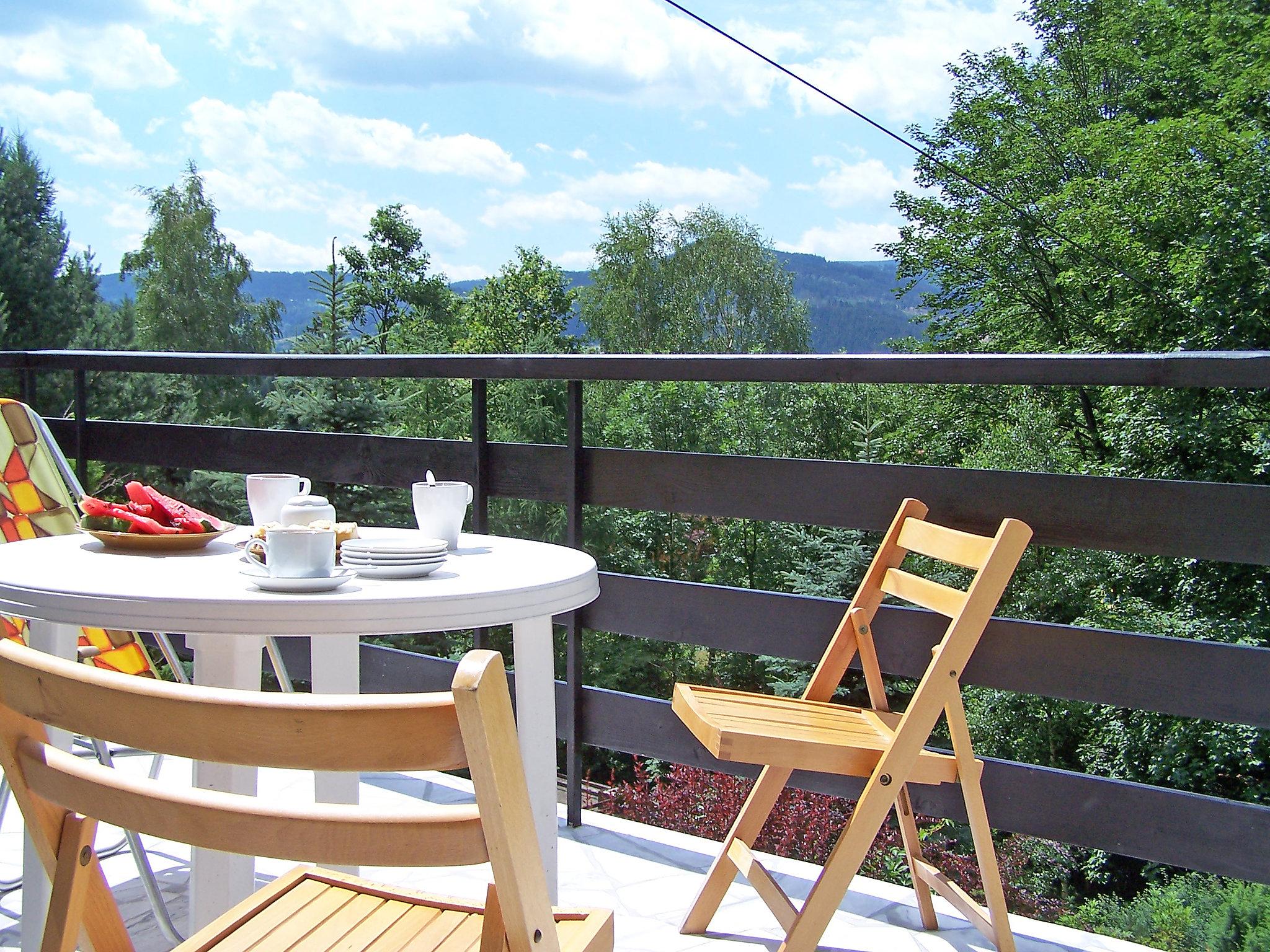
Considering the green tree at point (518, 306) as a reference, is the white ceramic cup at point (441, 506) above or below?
below

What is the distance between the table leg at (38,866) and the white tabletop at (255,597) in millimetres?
89

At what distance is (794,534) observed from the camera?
19.7 m

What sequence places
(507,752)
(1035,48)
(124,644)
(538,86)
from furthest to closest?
(538,86)
(1035,48)
(124,644)
(507,752)

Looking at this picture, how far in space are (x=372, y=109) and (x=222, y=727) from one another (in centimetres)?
6569

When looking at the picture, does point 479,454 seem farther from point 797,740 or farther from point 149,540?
point 797,740

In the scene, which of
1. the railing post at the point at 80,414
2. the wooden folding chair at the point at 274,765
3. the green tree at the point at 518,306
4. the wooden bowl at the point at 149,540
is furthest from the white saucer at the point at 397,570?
the green tree at the point at 518,306

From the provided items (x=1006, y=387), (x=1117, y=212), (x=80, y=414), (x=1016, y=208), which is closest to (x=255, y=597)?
(x=80, y=414)

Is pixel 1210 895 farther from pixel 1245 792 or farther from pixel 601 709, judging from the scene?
pixel 1245 792

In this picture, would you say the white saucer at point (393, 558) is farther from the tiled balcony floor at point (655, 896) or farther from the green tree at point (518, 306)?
the green tree at point (518, 306)

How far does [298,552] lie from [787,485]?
1148 millimetres

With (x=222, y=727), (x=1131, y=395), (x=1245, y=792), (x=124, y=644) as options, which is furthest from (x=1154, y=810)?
(x=1131, y=395)

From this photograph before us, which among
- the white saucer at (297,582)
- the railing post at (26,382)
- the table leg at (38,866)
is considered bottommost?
the table leg at (38,866)

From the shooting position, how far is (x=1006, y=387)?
16.2m

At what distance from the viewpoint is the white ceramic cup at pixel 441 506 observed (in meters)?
1.71
